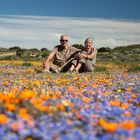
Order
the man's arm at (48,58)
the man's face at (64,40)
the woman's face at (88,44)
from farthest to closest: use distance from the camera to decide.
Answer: the man's arm at (48,58), the woman's face at (88,44), the man's face at (64,40)

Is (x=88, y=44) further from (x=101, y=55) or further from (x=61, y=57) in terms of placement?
(x=101, y=55)

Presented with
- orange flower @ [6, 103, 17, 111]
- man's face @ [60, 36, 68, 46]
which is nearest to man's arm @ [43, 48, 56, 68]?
man's face @ [60, 36, 68, 46]

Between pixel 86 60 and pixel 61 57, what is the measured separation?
1.22 meters

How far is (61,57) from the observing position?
18.6 m

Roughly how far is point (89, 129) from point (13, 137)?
0.82 m

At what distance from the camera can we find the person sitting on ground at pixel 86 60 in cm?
1765

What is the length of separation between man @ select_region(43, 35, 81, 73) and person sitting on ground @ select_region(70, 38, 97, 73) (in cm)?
44

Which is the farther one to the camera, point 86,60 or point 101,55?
point 101,55

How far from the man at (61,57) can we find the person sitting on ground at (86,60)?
44cm

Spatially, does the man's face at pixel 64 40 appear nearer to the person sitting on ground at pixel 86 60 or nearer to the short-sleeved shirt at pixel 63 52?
the short-sleeved shirt at pixel 63 52

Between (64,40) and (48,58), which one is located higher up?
(64,40)

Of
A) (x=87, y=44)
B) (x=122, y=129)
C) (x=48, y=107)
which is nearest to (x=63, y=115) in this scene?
(x=48, y=107)

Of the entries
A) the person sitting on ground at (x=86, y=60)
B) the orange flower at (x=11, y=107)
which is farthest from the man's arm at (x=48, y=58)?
the orange flower at (x=11, y=107)

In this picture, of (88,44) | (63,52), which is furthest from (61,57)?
(88,44)
